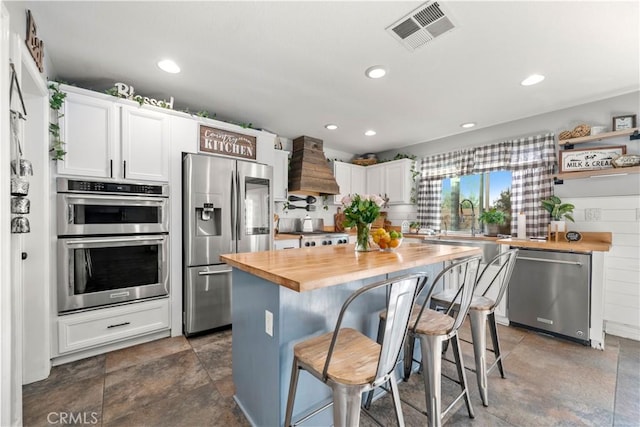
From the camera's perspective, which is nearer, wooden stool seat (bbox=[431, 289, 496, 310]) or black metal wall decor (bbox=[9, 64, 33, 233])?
black metal wall decor (bbox=[9, 64, 33, 233])

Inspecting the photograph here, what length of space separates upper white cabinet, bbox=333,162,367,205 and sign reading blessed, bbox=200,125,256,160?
1.96 meters

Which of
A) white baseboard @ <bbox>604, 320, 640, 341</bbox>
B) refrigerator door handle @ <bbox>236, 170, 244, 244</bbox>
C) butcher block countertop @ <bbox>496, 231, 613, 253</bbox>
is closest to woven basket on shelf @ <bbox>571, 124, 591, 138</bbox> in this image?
butcher block countertop @ <bbox>496, 231, 613, 253</bbox>

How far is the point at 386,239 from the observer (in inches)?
81.0

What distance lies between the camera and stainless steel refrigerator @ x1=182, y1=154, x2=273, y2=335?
274 centimetres

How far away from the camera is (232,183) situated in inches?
118

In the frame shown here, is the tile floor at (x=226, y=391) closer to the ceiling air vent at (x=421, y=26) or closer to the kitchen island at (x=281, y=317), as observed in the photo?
the kitchen island at (x=281, y=317)

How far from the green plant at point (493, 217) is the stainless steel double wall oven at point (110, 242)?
399cm

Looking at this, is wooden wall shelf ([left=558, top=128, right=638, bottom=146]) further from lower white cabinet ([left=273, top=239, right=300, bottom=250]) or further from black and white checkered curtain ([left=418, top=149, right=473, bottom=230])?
lower white cabinet ([left=273, top=239, right=300, bottom=250])

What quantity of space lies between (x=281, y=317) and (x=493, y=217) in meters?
3.60

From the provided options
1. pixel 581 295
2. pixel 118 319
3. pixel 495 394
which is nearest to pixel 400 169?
pixel 581 295

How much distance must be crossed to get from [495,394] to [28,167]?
3203 millimetres

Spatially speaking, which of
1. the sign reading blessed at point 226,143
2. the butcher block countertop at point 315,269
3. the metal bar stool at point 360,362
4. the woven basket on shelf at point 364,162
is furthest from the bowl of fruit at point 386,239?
the woven basket on shelf at point 364,162

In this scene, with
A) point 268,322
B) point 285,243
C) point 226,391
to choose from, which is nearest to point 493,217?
point 285,243

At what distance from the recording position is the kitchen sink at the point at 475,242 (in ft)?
11.2
